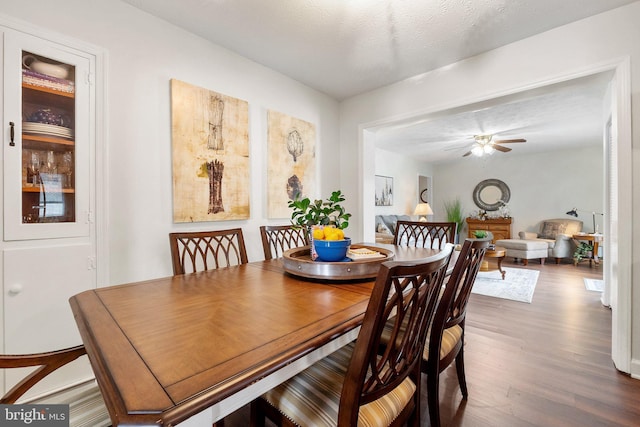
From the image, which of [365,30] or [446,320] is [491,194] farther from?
[446,320]

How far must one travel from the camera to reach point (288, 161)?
2.99 meters

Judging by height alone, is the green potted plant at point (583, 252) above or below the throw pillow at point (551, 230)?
below

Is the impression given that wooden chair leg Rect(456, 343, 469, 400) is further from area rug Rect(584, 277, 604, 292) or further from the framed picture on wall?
the framed picture on wall

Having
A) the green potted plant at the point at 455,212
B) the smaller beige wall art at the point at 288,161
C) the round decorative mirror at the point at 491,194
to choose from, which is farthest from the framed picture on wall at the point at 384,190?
the smaller beige wall art at the point at 288,161

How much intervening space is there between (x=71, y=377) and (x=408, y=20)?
3238mm

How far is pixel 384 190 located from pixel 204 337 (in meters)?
5.80

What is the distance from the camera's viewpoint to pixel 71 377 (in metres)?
1.72

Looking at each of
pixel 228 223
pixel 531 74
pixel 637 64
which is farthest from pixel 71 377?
pixel 637 64

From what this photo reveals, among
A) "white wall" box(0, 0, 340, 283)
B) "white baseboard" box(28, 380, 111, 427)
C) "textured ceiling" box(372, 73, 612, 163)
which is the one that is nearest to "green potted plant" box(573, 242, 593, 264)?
"textured ceiling" box(372, 73, 612, 163)

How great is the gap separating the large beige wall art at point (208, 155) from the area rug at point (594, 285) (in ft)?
15.1

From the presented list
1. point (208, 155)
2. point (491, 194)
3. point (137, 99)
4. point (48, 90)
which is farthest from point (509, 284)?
point (48, 90)

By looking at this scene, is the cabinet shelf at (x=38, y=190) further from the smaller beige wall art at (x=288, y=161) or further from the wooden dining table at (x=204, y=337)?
the smaller beige wall art at (x=288, y=161)

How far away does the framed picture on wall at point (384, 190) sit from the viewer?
608 centimetres

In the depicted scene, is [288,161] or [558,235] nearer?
[288,161]
